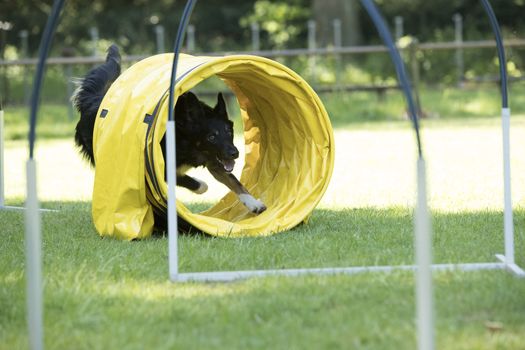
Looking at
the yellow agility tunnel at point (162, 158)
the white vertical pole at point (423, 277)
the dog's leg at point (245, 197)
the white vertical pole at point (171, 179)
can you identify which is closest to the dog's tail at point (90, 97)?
the yellow agility tunnel at point (162, 158)

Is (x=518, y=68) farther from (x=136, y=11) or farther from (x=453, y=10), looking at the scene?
(x=136, y=11)

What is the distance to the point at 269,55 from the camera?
17.0m

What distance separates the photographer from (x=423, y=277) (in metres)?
2.88

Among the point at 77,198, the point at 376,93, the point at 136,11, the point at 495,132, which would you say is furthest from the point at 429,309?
the point at 136,11

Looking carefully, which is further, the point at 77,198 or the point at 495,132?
the point at 495,132

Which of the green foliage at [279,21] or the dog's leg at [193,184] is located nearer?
the dog's leg at [193,184]

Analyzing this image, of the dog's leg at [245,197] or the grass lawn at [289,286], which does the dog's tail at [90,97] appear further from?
the dog's leg at [245,197]

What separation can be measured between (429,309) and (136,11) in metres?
28.3

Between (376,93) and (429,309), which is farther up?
(376,93)

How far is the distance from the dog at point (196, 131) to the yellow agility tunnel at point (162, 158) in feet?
1.02

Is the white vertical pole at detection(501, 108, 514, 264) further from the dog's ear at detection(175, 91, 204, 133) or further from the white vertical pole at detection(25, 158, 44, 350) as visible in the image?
the dog's ear at detection(175, 91, 204, 133)

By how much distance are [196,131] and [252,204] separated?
835mm

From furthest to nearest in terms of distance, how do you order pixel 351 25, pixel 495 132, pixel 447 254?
pixel 351 25
pixel 495 132
pixel 447 254

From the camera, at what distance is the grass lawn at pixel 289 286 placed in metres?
3.22
